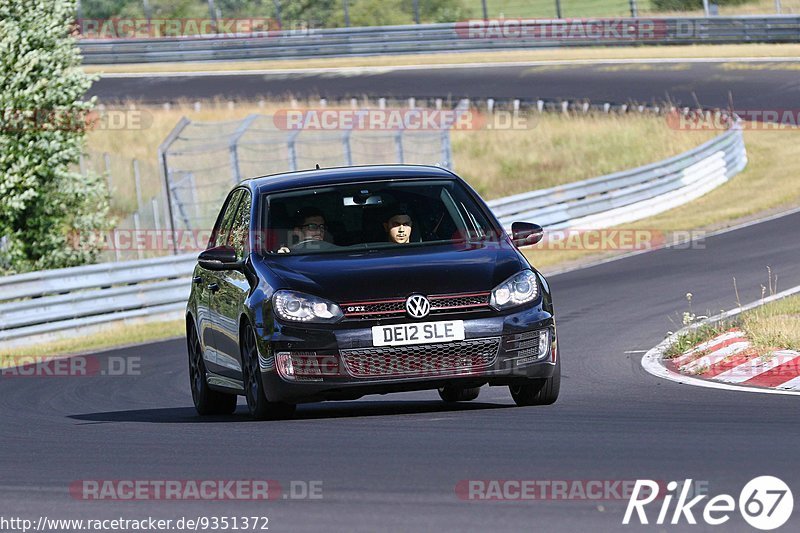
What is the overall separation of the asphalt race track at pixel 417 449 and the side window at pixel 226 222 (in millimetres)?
1282

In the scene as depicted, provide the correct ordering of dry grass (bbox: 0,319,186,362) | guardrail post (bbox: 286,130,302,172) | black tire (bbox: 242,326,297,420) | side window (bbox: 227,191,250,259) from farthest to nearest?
guardrail post (bbox: 286,130,302,172)
dry grass (bbox: 0,319,186,362)
side window (bbox: 227,191,250,259)
black tire (bbox: 242,326,297,420)

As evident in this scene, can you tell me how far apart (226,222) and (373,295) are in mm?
2660

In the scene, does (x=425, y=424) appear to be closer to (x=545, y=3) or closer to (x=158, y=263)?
(x=158, y=263)

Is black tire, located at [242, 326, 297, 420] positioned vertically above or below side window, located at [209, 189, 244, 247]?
below

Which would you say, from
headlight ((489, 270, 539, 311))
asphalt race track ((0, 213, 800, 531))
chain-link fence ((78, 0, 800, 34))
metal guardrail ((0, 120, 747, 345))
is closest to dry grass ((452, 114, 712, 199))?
metal guardrail ((0, 120, 747, 345))

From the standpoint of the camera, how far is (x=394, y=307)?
8.98m

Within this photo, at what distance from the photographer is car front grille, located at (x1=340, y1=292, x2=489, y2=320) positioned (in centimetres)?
897

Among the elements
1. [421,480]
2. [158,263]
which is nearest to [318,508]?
[421,480]

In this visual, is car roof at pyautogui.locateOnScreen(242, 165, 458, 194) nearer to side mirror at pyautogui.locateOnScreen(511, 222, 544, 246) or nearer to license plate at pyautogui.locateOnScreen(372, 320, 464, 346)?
side mirror at pyautogui.locateOnScreen(511, 222, 544, 246)

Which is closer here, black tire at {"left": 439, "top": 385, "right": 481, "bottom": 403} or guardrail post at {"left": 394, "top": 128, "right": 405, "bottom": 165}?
black tire at {"left": 439, "top": 385, "right": 481, "bottom": 403}

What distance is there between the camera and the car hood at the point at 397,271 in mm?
9047

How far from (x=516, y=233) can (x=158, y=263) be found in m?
12.8

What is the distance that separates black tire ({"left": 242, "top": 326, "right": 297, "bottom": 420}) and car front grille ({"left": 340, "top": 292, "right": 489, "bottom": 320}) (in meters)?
0.77

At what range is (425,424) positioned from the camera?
28.7 feet
